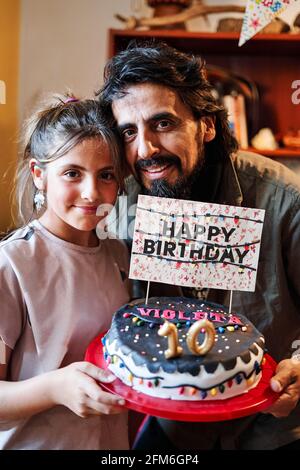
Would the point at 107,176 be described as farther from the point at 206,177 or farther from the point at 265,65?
the point at 265,65

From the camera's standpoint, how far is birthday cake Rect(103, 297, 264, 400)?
69 cm

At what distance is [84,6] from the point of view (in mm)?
1729

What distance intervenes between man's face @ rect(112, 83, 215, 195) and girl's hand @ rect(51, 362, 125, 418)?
386 mm

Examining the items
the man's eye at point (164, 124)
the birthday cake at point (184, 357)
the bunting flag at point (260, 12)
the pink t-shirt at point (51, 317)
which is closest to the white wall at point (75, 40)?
the bunting flag at point (260, 12)

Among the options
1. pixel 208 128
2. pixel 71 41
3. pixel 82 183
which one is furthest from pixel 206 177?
pixel 71 41

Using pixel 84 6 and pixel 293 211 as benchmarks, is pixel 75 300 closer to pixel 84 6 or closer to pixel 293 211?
Answer: pixel 293 211

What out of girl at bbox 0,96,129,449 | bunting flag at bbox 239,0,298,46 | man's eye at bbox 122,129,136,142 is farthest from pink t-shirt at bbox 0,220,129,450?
bunting flag at bbox 239,0,298,46

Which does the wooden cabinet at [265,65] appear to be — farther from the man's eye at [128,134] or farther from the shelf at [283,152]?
the man's eye at [128,134]

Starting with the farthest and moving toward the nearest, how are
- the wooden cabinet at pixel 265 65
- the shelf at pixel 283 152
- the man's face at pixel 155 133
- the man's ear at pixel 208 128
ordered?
the shelf at pixel 283 152, the wooden cabinet at pixel 265 65, the man's ear at pixel 208 128, the man's face at pixel 155 133

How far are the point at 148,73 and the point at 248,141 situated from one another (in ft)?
3.50

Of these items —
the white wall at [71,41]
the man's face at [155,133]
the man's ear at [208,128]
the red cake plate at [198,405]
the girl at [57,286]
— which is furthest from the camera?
the white wall at [71,41]

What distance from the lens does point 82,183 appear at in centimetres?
86

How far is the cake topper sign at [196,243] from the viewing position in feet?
2.70

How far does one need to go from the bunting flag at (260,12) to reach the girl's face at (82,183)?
1.32 ft
